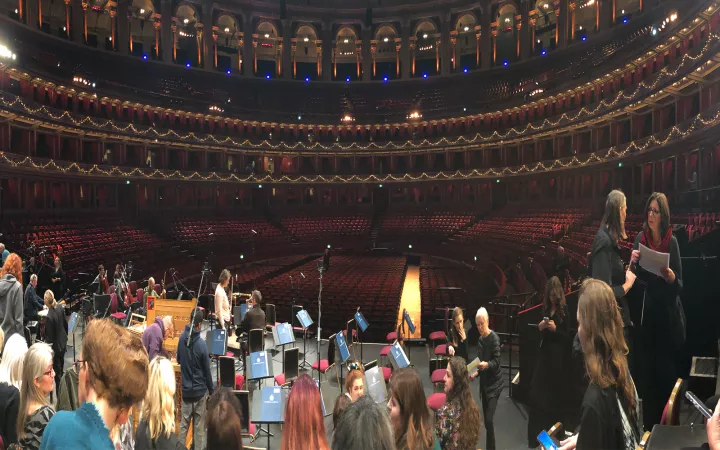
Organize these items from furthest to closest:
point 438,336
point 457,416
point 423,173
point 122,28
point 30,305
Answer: point 423,173 < point 122,28 < point 438,336 < point 30,305 < point 457,416

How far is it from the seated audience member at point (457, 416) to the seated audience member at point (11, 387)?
3502mm

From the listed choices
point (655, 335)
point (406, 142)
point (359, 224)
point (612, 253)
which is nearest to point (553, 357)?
point (655, 335)

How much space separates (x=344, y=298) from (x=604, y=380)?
12489 millimetres

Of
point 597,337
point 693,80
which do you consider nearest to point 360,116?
point 693,80

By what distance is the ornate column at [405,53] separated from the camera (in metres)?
41.7

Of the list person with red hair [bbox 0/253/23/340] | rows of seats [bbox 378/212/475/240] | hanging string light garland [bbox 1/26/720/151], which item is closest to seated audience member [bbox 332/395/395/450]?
person with red hair [bbox 0/253/23/340]

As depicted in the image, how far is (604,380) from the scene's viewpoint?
2.35 m

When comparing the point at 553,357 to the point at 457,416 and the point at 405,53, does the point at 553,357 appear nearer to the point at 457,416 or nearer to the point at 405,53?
the point at 457,416

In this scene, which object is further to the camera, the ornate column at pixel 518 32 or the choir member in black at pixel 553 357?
the ornate column at pixel 518 32

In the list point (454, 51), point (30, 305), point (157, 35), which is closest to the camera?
point (30, 305)

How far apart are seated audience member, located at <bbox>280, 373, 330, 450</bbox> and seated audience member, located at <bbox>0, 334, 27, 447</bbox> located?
248 centimetres

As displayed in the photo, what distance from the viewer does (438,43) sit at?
42.0m

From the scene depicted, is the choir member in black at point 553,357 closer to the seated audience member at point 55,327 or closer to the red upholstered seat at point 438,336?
the red upholstered seat at point 438,336

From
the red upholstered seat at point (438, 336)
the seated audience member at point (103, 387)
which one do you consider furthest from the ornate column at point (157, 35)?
the seated audience member at point (103, 387)
